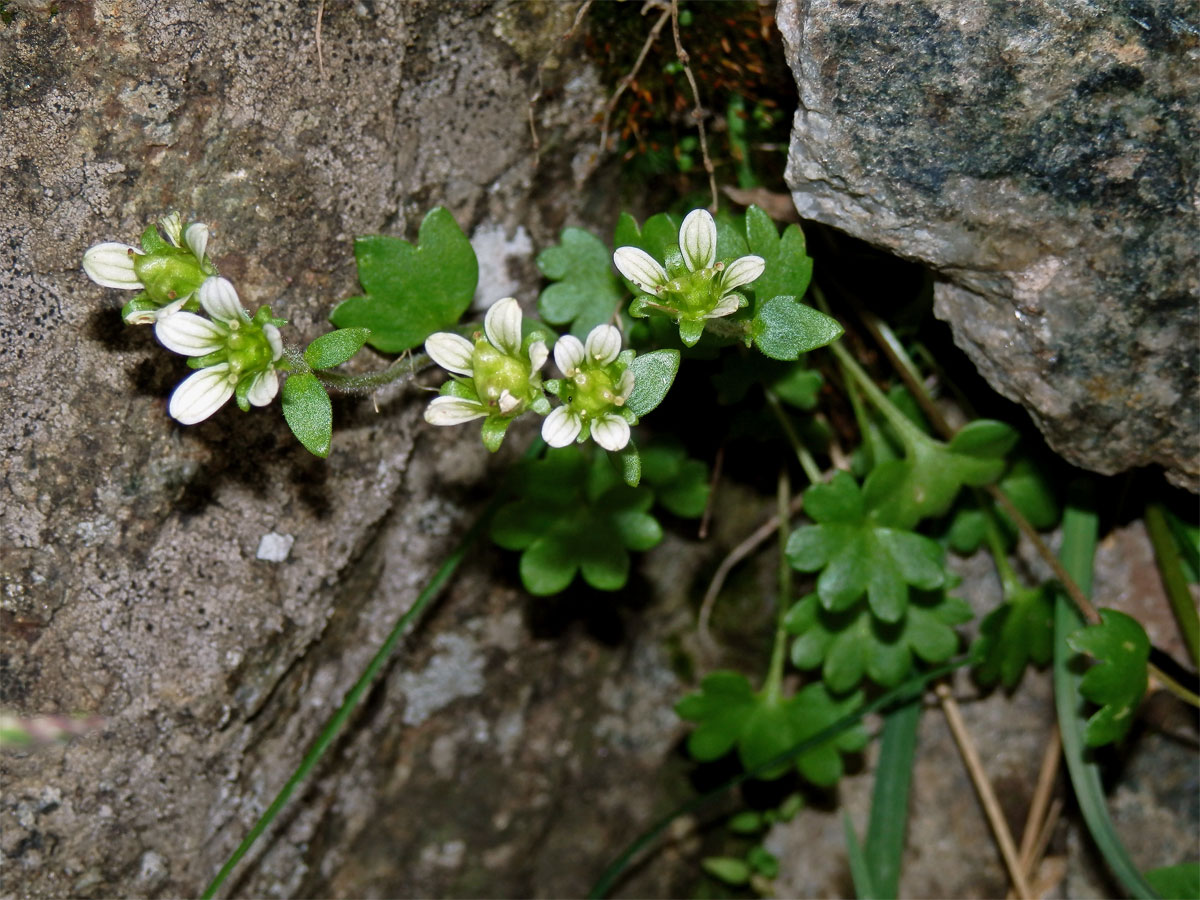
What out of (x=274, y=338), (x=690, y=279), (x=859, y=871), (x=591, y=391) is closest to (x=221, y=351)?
(x=274, y=338)

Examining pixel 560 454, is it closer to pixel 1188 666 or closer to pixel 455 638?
pixel 455 638

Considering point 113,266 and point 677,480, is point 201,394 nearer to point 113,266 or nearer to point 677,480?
point 113,266

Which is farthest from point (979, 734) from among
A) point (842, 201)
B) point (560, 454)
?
point (842, 201)

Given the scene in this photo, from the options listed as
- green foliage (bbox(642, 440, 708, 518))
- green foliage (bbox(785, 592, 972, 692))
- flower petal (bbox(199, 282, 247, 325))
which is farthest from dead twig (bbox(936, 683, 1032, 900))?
flower petal (bbox(199, 282, 247, 325))

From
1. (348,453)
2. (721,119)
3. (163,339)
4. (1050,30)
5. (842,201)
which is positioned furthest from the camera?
(721,119)

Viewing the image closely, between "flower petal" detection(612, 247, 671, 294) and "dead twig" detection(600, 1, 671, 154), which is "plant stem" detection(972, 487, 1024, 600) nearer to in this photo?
"flower petal" detection(612, 247, 671, 294)

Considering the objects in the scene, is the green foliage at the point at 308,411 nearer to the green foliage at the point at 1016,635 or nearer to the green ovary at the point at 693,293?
the green ovary at the point at 693,293
